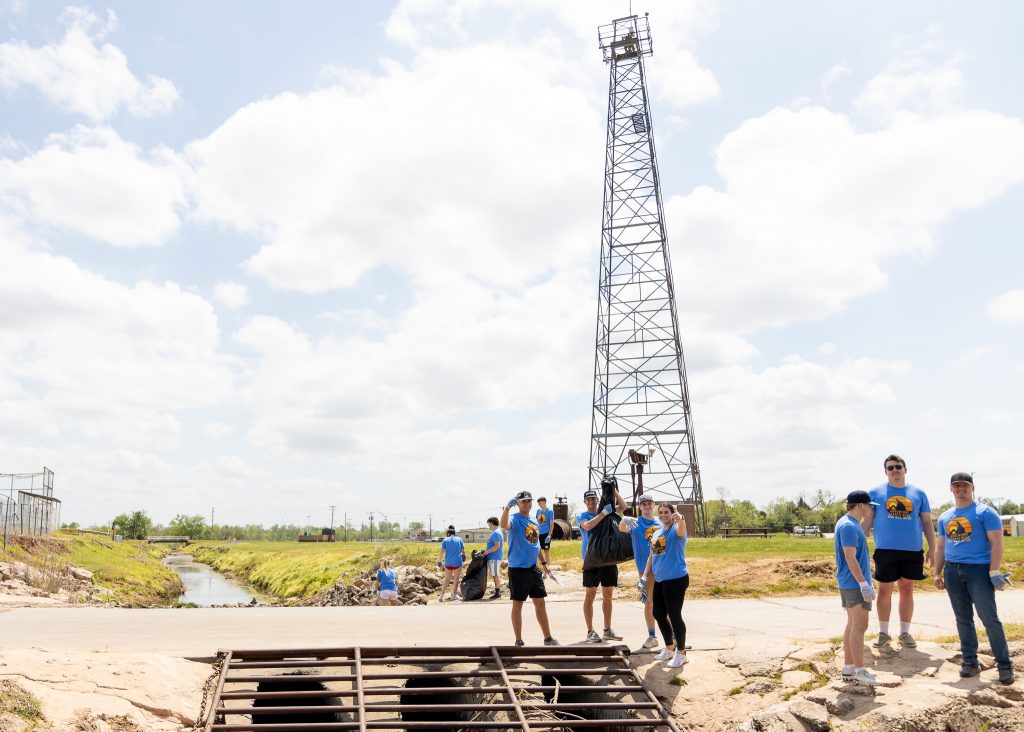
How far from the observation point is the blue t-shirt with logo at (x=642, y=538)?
387 inches

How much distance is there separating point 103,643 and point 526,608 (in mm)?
7408

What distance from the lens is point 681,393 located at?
3941 cm

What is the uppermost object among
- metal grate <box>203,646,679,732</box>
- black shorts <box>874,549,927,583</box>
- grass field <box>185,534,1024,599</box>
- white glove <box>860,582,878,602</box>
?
black shorts <box>874,549,927,583</box>

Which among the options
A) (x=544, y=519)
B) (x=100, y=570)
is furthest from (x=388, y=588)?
(x=100, y=570)

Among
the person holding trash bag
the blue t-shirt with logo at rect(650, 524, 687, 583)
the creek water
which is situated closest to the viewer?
the blue t-shirt with logo at rect(650, 524, 687, 583)

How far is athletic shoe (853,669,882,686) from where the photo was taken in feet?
23.1

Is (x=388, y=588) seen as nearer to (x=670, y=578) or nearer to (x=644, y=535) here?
(x=644, y=535)

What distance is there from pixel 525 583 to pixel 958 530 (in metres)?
4.67

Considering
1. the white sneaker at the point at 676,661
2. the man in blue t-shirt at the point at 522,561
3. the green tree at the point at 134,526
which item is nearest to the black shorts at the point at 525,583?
the man in blue t-shirt at the point at 522,561

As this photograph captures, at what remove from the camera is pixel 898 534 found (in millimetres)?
8055

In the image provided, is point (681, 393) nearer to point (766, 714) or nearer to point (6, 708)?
point (766, 714)

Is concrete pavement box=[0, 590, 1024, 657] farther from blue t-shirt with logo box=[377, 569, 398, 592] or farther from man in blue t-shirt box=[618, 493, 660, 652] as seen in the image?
blue t-shirt with logo box=[377, 569, 398, 592]

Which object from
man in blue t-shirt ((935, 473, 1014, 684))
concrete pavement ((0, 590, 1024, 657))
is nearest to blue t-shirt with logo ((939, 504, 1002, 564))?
man in blue t-shirt ((935, 473, 1014, 684))

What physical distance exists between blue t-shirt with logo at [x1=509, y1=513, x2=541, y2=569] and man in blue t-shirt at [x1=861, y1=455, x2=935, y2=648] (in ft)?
12.4
